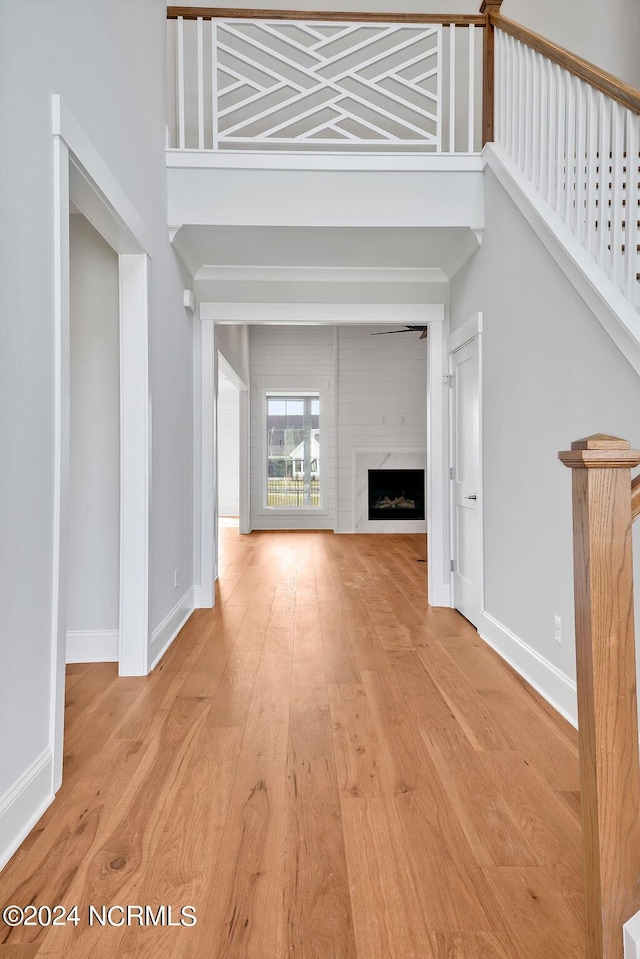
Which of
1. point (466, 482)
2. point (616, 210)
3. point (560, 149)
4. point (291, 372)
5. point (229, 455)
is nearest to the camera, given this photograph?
point (616, 210)

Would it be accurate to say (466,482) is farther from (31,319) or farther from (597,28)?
(597,28)

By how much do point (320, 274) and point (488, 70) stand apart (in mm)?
1669

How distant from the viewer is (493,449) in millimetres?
3598

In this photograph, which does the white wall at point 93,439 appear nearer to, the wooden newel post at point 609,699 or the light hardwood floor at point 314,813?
the light hardwood floor at point 314,813

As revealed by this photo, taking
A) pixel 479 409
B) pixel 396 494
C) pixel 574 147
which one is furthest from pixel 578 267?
pixel 396 494

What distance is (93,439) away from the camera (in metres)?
3.38

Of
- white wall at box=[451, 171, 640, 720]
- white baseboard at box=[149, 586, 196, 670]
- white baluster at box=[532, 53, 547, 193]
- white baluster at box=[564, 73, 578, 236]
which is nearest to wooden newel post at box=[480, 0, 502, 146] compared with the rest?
white wall at box=[451, 171, 640, 720]

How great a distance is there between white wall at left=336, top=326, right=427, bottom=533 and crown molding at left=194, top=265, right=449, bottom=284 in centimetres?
492

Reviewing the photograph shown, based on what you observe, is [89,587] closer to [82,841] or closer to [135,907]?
[82,841]

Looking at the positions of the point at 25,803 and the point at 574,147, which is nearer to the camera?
the point at 25,803

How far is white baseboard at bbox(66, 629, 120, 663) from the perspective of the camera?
3.37m

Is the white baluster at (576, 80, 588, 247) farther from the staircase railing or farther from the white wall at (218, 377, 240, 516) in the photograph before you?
the white wall at (218, 377, 240, 516)

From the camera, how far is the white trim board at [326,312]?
15.1ft

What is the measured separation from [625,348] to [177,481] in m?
2.79
